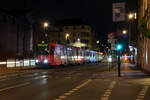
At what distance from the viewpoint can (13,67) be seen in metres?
38.8

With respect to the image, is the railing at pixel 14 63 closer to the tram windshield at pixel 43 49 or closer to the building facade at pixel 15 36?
the tram windshield at pixel 43 49

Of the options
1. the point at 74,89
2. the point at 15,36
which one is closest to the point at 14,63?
the point at 74,89

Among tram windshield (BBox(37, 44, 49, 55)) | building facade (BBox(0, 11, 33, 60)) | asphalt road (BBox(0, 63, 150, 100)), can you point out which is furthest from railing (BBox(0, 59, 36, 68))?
asphalt road (BBox(0, 63, 150, 100))

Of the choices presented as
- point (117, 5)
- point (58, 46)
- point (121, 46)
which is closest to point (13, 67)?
point (58, 46)

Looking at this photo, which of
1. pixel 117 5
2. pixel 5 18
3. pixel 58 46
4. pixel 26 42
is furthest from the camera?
pixel 26 42

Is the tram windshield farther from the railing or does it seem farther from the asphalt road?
the asphalt road

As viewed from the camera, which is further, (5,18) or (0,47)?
(5,18)

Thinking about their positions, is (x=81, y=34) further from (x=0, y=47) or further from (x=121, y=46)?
(x=121, y=46)

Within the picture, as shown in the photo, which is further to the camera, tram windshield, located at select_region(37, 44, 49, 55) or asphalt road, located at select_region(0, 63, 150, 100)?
tram windshield, located at select_region(37, 44, 49, 55)

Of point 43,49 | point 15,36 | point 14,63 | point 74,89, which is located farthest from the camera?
point 15,36

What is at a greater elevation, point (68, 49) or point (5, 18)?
point (5, 18)

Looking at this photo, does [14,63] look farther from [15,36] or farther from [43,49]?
[15,36]

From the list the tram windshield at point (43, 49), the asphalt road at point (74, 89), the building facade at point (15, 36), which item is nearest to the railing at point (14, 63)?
the tram windshield at point (43, 49)

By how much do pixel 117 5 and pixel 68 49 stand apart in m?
25.6
